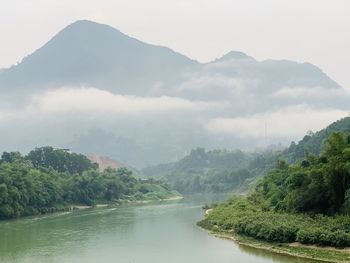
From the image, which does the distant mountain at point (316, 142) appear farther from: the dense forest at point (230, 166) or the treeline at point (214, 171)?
the treeline at point (214, 171)

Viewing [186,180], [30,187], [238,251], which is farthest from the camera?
[186,180]

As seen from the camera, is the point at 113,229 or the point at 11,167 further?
the point at 11,167

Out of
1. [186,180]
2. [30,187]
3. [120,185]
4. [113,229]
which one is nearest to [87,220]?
[113,229]

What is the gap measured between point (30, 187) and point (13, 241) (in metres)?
27.4

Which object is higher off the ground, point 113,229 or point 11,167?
point 11,167

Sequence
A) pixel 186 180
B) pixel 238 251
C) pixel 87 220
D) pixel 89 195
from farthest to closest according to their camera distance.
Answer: pixel 186 180
pixel 89 195
pixel 87 220
pixel 238 251

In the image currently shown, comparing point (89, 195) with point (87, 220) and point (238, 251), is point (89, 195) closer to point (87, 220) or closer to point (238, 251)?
point (87, 220)

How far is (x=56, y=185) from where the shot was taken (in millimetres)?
74125

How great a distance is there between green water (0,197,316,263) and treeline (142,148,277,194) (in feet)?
211

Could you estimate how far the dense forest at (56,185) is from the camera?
203 ft

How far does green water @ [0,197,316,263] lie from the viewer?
2923 cm

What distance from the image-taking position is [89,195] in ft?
269

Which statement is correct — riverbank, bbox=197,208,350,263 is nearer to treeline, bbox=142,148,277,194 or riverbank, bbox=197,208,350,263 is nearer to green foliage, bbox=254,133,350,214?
green foliage, bbox=254,133,350,214

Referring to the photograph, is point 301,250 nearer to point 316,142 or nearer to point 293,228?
point 293,228
